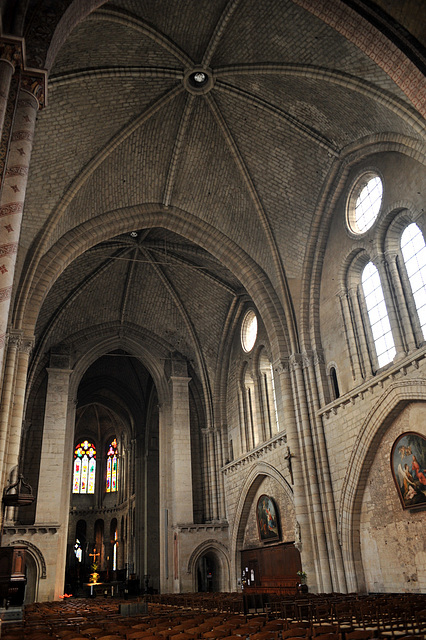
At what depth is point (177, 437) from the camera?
1020 inches

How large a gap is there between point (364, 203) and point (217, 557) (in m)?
17.2

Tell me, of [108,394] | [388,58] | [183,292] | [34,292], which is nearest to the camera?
[388,58]

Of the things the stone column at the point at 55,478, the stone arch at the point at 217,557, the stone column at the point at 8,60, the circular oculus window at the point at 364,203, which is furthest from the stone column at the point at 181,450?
the stone column at the point at 8,60

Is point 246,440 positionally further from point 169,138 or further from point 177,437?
point 169,138

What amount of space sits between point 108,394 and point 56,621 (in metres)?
25.0

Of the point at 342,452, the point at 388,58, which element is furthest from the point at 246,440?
the point at 388,58

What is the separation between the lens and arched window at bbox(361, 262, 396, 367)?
A: 15140mm

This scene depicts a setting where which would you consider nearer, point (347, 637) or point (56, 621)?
point (347, 637)

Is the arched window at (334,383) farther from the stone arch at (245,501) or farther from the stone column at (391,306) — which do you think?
the stone arch at (245,501)

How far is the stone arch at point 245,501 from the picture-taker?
68.5ft

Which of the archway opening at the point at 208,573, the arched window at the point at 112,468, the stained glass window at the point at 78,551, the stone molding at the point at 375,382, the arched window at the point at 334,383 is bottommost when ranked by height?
the archway opening at the point at 208,573

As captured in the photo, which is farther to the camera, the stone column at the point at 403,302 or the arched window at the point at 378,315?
the arched window at the point at 378,315

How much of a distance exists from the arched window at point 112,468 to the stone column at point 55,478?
17.2 metres

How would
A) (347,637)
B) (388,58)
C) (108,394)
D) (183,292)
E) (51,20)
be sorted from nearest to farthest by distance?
(347,637) < (51,20) < (388,58) < (183,292) < (108,394)
